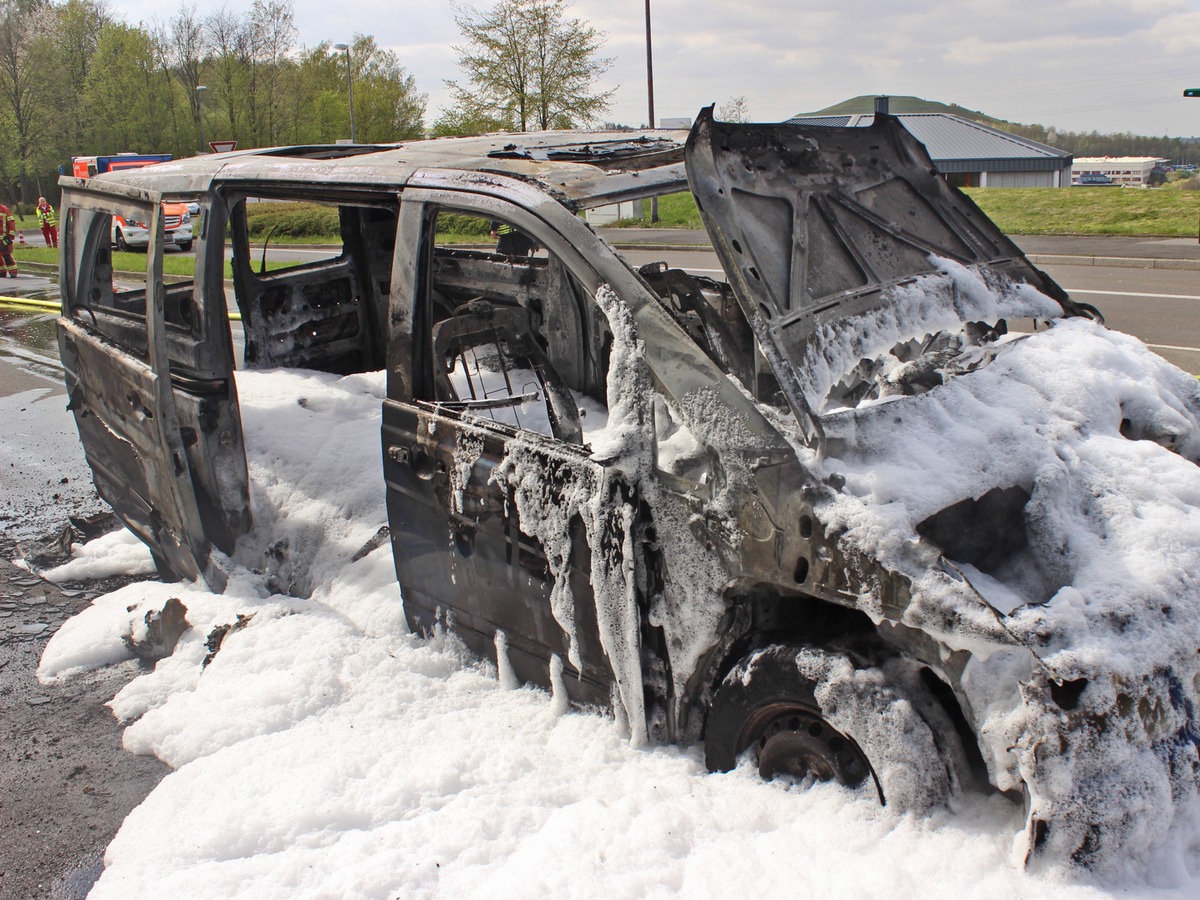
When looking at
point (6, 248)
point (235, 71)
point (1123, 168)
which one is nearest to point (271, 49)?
point (235, 71)

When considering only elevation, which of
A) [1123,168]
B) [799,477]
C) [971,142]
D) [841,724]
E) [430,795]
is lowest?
[430,795]

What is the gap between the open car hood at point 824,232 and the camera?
2.46 metres

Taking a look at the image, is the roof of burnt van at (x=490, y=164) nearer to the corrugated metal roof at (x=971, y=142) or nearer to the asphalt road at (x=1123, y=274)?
the asphalt road at (x=1123, y=274)

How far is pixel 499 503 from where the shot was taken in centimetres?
276

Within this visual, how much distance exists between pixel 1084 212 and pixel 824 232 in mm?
17313

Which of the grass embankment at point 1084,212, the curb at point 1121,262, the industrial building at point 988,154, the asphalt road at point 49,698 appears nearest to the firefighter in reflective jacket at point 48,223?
the grass embankment at point 1084,212

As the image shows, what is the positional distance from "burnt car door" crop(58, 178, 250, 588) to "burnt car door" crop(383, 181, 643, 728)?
99cm

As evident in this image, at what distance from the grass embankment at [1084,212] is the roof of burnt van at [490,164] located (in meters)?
11.5

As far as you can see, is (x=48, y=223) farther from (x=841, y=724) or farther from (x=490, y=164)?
(x=841, y=724)

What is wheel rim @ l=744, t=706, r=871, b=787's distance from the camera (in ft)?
7.24

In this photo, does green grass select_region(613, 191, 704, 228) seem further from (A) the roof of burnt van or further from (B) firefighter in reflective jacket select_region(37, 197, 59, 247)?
(B) firefighter in reflective jacket select_region(37, 197, 59, 247)

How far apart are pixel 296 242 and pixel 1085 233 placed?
674 inches

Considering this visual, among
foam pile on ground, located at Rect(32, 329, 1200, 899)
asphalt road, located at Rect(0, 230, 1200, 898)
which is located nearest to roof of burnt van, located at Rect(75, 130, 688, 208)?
asphalt road, located at Rect(0, 230, 1200, 898)

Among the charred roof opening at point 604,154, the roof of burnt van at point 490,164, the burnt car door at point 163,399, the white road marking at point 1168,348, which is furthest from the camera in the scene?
the white road marking at point 1168,348
